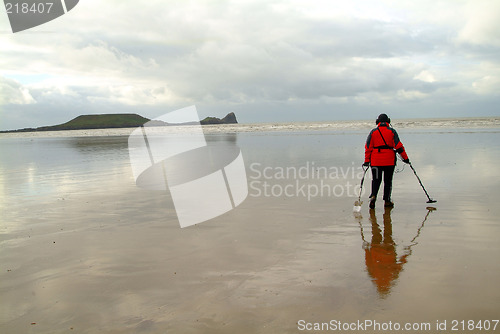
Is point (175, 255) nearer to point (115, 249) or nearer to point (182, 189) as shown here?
point (115, 249)

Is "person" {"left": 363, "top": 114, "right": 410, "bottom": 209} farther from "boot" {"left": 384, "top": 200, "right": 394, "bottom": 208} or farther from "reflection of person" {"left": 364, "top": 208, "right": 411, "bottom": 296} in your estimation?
"reflection of person" {"left": 364, "top": 208, "right": 411, "bottom": 296}

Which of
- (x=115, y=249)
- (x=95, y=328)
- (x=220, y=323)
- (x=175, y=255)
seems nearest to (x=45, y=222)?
(x=115, y=249)

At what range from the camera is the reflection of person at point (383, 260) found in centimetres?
476

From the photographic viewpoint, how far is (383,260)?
5.50 metres

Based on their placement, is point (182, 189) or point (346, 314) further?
point (182, 189)

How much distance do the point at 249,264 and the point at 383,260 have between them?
1.93 metres

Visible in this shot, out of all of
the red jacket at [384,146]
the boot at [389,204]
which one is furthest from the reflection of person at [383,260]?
the red jacket at [384,146]

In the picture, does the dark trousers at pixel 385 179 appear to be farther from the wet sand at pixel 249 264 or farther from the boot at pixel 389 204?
the wet sand at pixel 249 264

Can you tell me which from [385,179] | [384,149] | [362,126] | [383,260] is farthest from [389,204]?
[362,126]

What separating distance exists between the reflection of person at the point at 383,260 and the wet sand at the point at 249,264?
0.09 feet

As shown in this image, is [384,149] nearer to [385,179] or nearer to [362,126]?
[385,179]

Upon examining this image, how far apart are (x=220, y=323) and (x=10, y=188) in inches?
468

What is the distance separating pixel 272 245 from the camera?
626 cm

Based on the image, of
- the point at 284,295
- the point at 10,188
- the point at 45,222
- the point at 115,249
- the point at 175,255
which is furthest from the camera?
the point at 10,188
